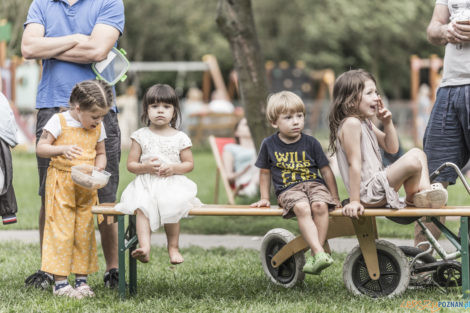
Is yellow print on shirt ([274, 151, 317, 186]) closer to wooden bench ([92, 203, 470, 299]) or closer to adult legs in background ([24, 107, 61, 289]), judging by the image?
wooden bench ([92, 203, 470, 299])

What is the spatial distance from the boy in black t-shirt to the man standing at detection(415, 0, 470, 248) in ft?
2.64

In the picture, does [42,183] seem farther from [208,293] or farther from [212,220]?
[212,220]

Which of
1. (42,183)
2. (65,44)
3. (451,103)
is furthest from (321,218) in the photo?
(65,44)

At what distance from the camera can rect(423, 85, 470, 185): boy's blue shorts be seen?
16.1 ft

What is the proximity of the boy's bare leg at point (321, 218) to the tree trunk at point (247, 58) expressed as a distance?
4148 mm

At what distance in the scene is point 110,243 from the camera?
5156mm

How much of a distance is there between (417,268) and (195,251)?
247 cm

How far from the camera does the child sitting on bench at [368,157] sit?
4.44 m

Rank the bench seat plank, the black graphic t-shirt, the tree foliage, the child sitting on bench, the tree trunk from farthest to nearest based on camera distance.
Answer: the tree foliage < the tree trunk < the black graphic t-shirt < the child sitting on bench < the bench seat plank

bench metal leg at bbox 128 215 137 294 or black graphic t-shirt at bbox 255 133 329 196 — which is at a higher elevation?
black graphic t-shirt at bbox 255 133 329 196

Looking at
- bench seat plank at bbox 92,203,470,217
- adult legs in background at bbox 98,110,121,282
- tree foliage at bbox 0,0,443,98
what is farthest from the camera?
tree foliage at bbox 0,0,443,98

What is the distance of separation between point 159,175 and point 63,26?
1.23 metres

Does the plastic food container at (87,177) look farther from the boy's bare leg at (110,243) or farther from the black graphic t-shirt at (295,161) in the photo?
the black graphic t-shirt at (295,161)

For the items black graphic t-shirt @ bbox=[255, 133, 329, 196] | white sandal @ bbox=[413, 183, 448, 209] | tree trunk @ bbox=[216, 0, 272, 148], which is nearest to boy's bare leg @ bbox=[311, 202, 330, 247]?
black graphic t-shirt @ bbox=[255, 133, 329, 196]
